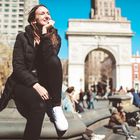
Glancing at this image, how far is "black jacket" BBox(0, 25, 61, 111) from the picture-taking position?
8.84 ft

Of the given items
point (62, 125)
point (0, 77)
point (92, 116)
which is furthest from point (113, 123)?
point (0, 77)

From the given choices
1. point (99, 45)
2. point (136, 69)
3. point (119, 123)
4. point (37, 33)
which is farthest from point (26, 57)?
point (136, 69)

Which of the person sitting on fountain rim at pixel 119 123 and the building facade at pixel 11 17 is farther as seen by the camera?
the building facade at pixel 11 17

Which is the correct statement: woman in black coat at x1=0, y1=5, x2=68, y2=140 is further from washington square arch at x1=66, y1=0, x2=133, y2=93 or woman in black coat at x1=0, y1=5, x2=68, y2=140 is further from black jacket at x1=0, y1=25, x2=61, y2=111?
washington square arch at x1=66, y1=0, x2=133, y2=93

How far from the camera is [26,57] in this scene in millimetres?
2764

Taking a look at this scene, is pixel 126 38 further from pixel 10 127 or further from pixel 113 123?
pixel 10 127

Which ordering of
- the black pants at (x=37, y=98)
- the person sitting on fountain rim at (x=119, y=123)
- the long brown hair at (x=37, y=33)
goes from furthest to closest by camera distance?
the person sitting on fountain rim at (x=119, y=123), the long brown hair at (x=37, y=33), the black pants at (x=37, y=98)

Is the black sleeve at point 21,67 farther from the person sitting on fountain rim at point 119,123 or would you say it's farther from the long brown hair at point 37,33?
the person sitting on fountain rim at point 119,123

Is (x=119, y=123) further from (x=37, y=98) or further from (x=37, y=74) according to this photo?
(x=37, y=98)

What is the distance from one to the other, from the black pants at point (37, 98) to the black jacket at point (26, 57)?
62mm

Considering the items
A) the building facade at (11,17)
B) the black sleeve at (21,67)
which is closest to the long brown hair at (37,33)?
the black sleeve at (21,67)

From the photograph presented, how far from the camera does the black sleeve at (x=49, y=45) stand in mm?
2725

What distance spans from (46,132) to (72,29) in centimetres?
3662

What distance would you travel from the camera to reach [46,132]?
386 centimetres
